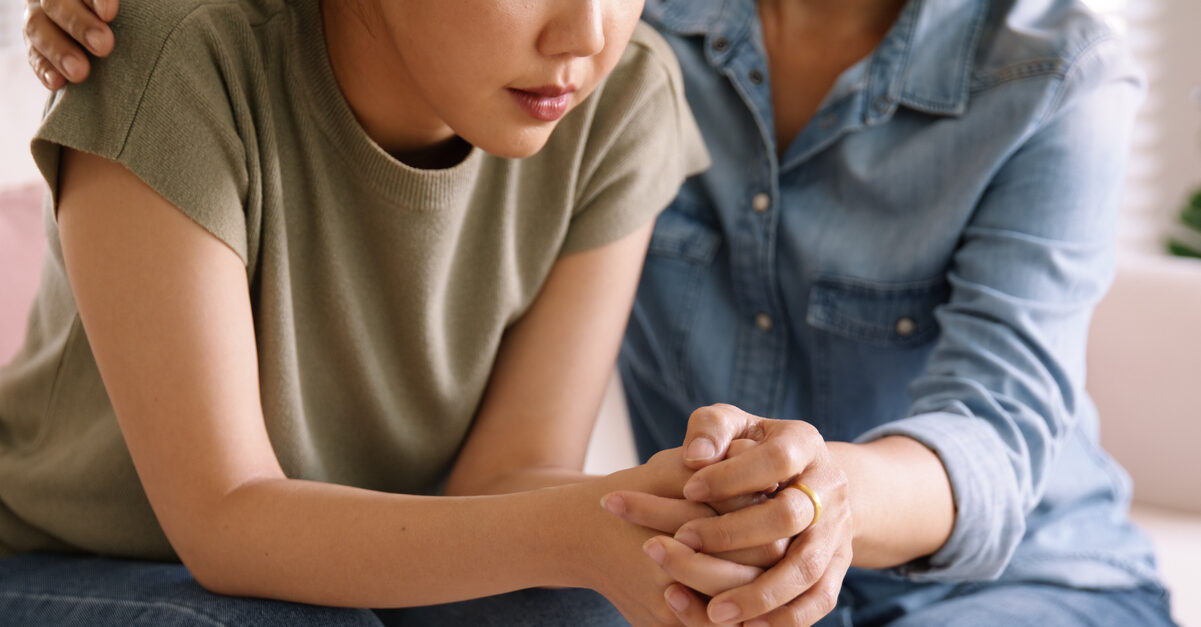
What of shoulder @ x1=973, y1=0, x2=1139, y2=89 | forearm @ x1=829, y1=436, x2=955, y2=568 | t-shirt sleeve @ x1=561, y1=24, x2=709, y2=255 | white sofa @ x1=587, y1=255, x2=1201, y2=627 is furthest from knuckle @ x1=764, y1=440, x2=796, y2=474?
white sofa @ x1=587, y1=255, x2=1201, y2=627

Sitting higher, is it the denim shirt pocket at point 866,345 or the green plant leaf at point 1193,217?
the denim shirt pocket at point 866,345

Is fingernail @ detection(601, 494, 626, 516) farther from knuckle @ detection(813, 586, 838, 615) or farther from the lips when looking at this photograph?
the lips

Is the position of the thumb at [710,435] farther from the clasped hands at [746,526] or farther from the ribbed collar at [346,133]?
the ribbed collar at [346,133]

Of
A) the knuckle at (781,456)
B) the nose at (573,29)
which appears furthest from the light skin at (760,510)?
the nose at (573,29)

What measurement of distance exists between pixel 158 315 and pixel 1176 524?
1366 millimetres

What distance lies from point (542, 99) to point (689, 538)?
0.35m

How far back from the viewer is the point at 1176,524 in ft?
4.85

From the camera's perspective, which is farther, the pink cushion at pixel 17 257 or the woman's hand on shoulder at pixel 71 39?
the pink cushion at pixel 17 257

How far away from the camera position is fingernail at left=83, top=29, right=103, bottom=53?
0.76 meters

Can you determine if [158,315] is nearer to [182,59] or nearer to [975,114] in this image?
[182,59]

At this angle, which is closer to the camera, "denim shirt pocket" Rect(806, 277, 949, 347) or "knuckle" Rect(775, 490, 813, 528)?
"knuckle" Rect(775, 490, 813, 528)

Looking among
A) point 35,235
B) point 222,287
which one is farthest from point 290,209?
point 35,235

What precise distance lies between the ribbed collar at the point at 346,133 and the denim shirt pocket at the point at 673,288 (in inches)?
15.4

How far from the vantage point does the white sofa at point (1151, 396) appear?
4.79ft
